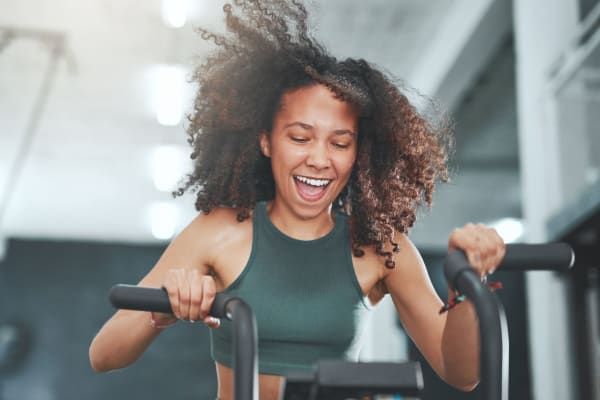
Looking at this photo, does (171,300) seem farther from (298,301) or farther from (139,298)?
(298,301)

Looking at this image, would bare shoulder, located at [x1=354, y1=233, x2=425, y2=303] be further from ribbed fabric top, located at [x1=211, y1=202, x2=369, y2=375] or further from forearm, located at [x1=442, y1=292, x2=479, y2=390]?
forearm, located at [x1=442, y1=292, x2=479, y2=390]

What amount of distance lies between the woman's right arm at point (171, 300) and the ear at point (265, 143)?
0.17 m

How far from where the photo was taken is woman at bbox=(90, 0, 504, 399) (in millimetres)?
1326

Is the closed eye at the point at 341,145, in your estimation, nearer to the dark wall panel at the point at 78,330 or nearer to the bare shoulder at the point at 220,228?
the bare shoulder at the point at 220,228

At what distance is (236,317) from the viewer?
91cm

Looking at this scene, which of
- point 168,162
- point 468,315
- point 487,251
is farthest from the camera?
point 168,162

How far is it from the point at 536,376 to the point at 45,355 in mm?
6809

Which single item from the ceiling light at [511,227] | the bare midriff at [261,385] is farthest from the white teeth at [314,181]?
the ceiling light at [511,227]

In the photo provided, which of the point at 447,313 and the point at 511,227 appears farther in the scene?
the point at 511,227

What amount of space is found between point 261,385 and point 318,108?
0.49 metres

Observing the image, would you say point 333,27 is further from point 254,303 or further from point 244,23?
point 254,303

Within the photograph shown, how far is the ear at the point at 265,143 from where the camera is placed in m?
1.51

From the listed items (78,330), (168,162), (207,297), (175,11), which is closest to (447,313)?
(207,297)

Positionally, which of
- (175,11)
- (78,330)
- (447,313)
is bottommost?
(447,313)
